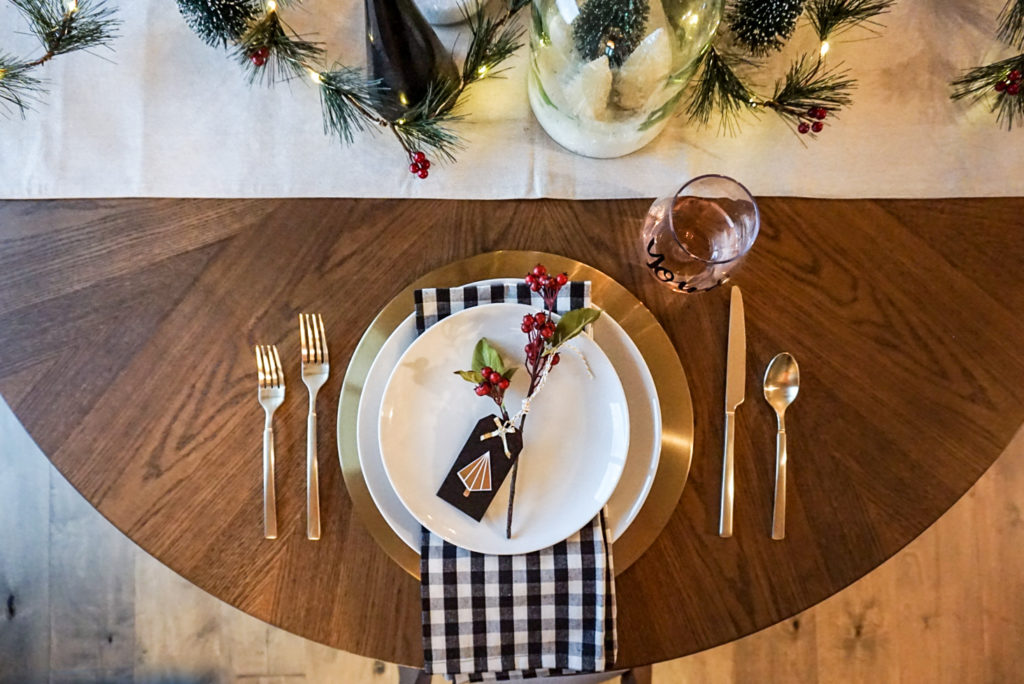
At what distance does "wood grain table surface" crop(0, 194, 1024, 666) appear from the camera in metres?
0.73

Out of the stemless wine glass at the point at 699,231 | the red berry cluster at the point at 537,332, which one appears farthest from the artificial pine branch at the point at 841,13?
the red berry cluster at the point at 537,332

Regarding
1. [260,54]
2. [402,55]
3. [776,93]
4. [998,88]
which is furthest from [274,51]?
[998,88]

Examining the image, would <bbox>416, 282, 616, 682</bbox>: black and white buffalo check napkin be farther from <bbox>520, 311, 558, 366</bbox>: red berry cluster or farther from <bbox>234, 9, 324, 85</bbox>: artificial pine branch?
<bbox>234, 9, 324, 85</bbox>: artificial pine branch

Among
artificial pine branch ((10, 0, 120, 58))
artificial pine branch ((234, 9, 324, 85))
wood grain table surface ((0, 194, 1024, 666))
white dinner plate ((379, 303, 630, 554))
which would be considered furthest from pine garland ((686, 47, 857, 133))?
artificial pine branch ((10, 0, 120, 58))

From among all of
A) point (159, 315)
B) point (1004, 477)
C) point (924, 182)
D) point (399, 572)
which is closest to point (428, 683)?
point (399, 572)

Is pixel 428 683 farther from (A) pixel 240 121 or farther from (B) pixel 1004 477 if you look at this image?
(B) pixel 1004 477

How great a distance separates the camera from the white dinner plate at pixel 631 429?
72cm

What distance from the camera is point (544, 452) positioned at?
0.70m

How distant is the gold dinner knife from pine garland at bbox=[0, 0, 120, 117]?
0.75 meters

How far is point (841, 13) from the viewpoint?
769 mm

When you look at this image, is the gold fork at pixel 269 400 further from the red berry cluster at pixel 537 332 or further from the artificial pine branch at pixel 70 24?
the artificial pine branch at pixel 70 24

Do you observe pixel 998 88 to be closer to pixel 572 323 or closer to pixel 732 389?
pixel 732 389

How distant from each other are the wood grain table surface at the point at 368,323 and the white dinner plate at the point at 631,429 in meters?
0.04

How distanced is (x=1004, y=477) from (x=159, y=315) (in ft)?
4.76
